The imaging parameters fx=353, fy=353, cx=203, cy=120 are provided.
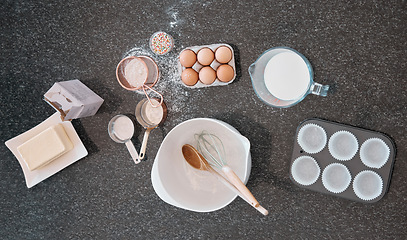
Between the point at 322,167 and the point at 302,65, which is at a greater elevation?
the point at 302,65

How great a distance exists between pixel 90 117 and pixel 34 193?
271 millimetres

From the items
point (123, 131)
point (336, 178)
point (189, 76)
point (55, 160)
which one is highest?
point (189, 76)

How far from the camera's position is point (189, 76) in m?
0.87

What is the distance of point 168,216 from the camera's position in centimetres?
95

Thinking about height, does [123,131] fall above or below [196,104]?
below

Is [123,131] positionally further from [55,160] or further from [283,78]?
[283,78]

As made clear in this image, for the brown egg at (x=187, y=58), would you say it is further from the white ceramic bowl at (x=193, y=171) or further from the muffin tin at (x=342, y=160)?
the muffin tin at (x=342, y=160)

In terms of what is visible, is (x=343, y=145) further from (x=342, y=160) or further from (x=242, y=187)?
(x=242, y=187)

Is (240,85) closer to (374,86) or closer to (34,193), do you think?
(374,86)

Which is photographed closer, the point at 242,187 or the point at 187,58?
the point at 242,187

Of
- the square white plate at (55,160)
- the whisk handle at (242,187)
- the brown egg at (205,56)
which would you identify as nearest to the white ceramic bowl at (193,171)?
the whisk handle at (242,187)

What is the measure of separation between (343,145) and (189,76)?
428 mm

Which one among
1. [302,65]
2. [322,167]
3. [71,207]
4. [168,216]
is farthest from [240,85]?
[71,207]

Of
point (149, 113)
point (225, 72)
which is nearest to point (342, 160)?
point (225, 72)
